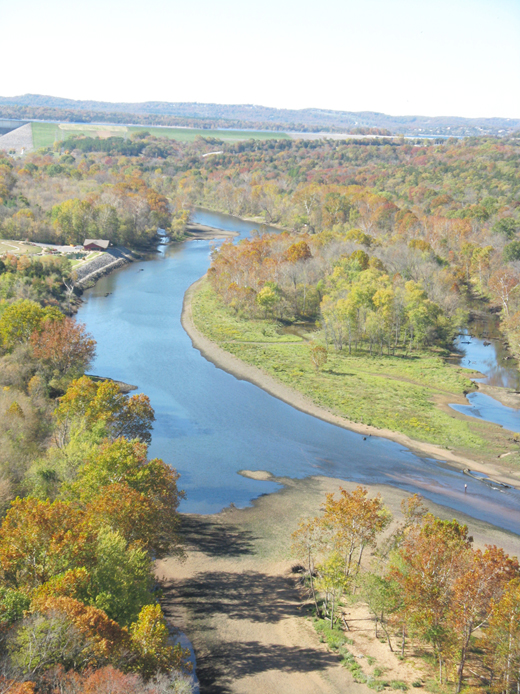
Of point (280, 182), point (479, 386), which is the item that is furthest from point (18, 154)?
point (479, 386)

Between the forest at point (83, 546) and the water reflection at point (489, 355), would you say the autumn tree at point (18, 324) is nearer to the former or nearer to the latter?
the forest at point (83, 546)

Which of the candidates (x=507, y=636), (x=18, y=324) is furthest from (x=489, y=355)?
(x=507, y=636)

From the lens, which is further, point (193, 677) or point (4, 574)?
point (193, 677)

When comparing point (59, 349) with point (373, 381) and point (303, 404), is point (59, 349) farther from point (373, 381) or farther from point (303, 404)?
point (373, 381)

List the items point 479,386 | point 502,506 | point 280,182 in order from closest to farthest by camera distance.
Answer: point 502,506, point 479,386, point 280,182

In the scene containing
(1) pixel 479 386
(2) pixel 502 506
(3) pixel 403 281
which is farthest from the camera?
(3) pixel 403 281

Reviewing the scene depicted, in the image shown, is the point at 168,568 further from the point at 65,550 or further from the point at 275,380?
the point at 275,380

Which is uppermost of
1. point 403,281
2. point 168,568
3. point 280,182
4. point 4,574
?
point 280,182

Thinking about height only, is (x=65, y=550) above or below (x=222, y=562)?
above
